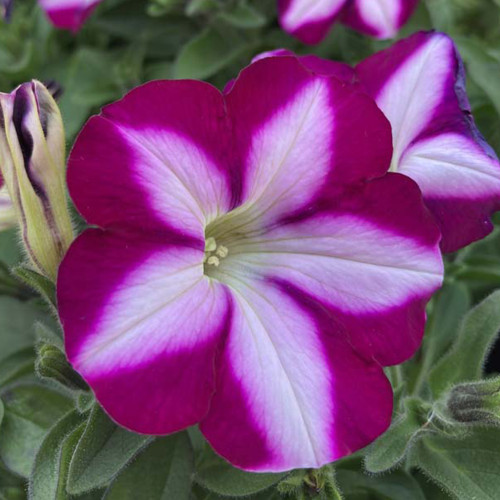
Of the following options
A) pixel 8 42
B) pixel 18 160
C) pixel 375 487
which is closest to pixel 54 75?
pixel 8 42

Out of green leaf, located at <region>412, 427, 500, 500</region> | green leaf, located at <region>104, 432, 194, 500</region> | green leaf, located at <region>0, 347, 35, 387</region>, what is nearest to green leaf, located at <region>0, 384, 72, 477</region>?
green leaf, located at <region>0, 347, 35, 387</region>

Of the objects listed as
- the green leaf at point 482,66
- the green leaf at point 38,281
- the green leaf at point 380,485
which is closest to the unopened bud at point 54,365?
the green leaf at point 38,281

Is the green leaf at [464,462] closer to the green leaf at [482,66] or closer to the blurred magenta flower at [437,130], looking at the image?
the blurred magenta flower at [437,130]

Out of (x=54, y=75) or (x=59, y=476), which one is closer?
(x=59, y=476)

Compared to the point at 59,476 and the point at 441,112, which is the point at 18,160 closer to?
the point at 59,476

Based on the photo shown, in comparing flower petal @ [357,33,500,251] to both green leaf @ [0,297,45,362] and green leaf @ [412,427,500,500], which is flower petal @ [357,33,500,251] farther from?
green leaf @ [0,297,45,362]

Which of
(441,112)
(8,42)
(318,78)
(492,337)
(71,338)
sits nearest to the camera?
(71,338)
